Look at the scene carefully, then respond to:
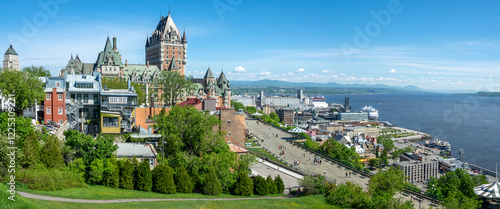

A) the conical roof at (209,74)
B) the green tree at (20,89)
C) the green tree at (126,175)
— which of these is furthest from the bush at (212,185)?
the conical roof at (209,74)

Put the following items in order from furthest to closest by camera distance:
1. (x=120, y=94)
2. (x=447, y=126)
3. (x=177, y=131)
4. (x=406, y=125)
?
(x=406, y=125), (x=447, y=126), (x=120, y=94), (x=177, y=131)

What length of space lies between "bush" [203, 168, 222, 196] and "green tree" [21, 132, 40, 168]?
11.0m

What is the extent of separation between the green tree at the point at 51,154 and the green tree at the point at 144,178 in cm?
501

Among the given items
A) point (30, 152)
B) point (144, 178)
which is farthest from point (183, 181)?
point (30, 152)

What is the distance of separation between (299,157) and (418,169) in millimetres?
36678

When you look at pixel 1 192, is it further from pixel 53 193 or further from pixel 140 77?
pixel 140 77

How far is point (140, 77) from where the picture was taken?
96.2m

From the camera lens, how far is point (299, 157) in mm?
50125

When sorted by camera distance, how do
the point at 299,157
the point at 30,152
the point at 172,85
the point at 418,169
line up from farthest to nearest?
the point at 418,169 < the point at 172,85 < the point at 299,157 < the point at 30,152

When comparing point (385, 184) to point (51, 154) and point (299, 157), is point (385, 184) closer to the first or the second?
point (299, 157)

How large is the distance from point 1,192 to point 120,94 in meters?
26.2

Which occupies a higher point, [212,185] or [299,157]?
[212,185]

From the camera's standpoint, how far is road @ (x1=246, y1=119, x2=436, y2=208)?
3934 cm

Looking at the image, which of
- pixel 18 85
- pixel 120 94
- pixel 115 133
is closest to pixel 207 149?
pixel 115 133
